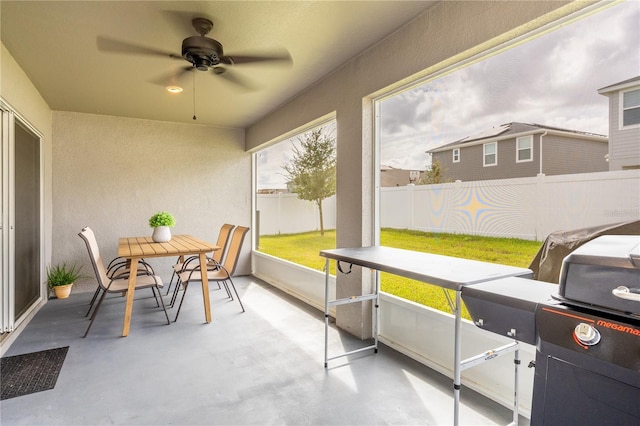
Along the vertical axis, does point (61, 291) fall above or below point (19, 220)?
below

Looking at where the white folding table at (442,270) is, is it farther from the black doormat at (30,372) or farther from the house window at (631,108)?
the black doormat at (30,372)

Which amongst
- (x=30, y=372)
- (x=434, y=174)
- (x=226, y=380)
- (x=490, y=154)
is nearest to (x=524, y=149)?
(x=490, y=154)

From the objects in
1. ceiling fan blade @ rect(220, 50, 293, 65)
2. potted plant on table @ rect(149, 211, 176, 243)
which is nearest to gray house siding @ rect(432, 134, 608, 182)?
ceiling fan blade @ rect(220, 50, 293, 65)

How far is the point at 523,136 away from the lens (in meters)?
1.99

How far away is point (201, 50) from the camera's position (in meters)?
2.59

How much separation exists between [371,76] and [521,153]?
4.84 ft

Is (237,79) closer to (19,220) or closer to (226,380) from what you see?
(19,220)

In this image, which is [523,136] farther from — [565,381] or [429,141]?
[565,381]

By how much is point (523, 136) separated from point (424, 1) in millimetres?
1132

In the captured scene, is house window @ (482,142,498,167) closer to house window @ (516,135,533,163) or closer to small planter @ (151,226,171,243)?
house window @ (516,135,533,163)

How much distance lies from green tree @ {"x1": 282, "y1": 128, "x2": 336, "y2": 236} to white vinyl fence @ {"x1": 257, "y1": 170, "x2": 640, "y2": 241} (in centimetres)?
139

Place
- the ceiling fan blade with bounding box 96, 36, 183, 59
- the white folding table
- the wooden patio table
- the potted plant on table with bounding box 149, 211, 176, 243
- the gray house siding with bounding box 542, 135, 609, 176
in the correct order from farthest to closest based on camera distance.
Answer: the potted plant on table with bounding box 149, 211, 176, 243 → the wooden patio table → the ceiling fan blade with bounding box 96, 36, 183, 59 → the gray house siding with bounding box 542, 135, 609, 176 → the white folding table

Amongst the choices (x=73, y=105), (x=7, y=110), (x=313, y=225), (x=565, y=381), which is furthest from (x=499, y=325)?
(x=73, y=105)

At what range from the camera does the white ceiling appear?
235cm
